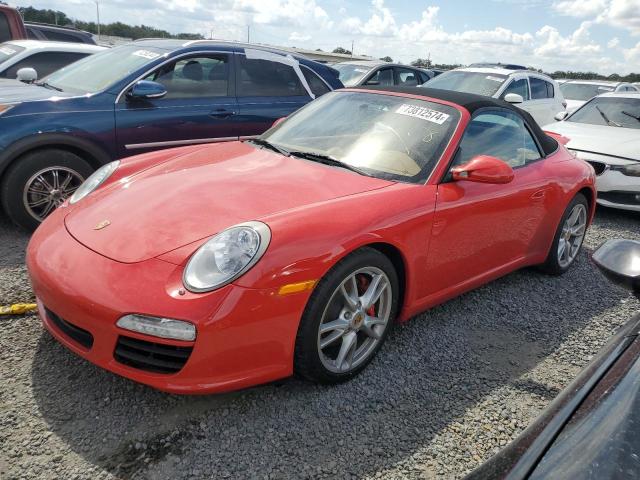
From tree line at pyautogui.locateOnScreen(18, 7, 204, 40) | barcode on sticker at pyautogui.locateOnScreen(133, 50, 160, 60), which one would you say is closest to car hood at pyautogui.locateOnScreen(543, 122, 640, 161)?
barcode on sticker at pyautogui.locateOnScreen(133, 50, 160, 60)

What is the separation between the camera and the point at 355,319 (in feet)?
8.11

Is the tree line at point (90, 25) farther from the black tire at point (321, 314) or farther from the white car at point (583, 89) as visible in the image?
the black tire at point (321, 314)

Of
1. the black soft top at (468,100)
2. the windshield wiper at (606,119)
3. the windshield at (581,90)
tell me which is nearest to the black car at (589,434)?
the black soft top at (468,100)

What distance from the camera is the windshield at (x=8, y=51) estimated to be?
20.9 feet

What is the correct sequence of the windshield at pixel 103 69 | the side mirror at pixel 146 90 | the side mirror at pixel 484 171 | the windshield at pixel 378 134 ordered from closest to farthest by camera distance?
the side mirror at pixel 484 171
the windshield at pixel 378 134
the side mirror at pixel 146 90
the windshield at pixel 103 69

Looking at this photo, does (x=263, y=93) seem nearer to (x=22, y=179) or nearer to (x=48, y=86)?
(x=48, y=86)

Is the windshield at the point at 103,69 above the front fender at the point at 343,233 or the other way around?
above

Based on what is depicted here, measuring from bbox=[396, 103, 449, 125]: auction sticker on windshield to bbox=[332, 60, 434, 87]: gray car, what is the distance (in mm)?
6692

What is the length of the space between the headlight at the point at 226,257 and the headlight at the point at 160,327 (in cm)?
14

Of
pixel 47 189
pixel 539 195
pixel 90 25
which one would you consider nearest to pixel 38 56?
pixel 47 189

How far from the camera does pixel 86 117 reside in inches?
166

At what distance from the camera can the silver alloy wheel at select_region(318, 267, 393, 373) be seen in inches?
Answer: 94.7

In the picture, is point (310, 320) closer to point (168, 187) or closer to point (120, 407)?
point (120, 407)

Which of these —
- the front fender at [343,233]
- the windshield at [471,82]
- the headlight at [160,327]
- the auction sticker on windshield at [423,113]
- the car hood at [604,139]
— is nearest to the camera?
the headlight at [160,327]
